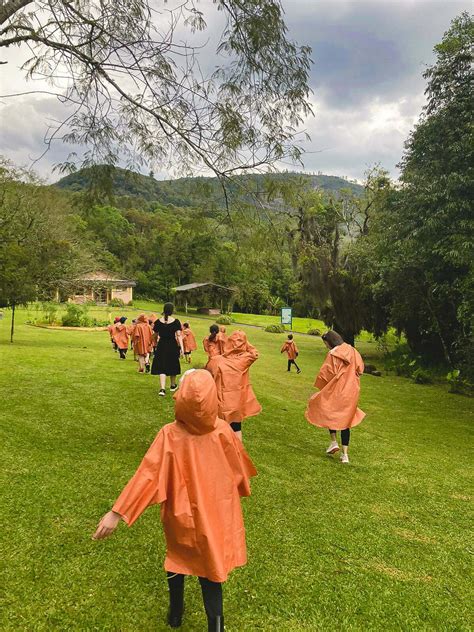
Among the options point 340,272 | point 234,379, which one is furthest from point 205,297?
point 234,379

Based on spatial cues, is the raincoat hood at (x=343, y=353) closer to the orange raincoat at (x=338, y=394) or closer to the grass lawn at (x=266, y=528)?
the orange raincoat at (x=338, y=394)

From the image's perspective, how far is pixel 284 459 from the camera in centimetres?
636

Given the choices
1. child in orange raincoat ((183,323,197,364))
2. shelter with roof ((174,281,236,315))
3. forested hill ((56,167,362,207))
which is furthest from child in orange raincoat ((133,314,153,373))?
shelter with roof ((174,281,236,315))

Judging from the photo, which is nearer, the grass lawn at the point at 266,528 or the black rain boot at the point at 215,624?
the black rain boot at the point at 215,624

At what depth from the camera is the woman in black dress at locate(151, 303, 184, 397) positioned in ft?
28.4

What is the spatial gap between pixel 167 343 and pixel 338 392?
3.87 metres

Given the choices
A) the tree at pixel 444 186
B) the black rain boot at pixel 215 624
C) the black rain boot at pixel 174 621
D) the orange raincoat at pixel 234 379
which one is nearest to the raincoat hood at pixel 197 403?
the black rain boot at pixel 215 624

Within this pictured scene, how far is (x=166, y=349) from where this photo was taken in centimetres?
887

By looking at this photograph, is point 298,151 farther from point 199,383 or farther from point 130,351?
point 130,351

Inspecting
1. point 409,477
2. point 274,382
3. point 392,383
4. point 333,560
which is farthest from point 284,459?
point 392,383

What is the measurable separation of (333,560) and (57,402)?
600cm

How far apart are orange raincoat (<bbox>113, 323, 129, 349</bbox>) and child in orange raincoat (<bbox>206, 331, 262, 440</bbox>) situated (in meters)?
9.32

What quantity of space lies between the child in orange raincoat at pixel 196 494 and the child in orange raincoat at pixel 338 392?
3555mm

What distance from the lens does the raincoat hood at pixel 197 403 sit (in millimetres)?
2523
